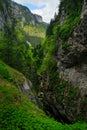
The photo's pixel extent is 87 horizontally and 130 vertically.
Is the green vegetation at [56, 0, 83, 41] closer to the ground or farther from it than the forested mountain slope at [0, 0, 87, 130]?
farther from it

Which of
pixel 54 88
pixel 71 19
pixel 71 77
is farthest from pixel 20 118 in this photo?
pixel 71 19

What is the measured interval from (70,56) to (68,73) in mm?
3730

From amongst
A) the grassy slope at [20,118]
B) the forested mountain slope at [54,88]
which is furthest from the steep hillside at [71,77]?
the grassy slope at [20,118]

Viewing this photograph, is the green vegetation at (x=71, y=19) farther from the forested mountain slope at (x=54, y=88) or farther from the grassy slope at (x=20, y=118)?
the grassy slope at (x=20, y=118)

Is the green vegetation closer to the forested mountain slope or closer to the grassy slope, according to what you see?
the forested mountain slope

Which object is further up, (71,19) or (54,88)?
(71,19)

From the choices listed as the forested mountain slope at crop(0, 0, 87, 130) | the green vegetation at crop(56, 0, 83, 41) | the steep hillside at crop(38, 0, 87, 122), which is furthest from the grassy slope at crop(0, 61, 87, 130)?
the green vegetation at crop(56, 0, 83, 41)

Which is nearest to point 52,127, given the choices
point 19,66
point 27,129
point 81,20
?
point 27,129

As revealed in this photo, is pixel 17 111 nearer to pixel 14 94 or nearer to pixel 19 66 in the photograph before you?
pixel 14 94

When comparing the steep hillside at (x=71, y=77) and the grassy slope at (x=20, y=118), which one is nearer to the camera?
the grassy slope at (x=20, y=118)

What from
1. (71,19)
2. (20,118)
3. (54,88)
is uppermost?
(71,19)

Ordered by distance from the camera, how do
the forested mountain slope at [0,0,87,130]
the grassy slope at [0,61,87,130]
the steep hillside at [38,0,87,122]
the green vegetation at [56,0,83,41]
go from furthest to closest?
the green vegetation at [56,0,83,41], the steep hillside at [38,0,87,122], the forested mountain slope at [0,0,87,130], the grassy slope at [0,61,87,130]

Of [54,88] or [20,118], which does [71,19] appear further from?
[20,118]

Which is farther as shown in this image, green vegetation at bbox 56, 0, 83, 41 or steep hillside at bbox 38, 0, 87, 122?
green vegetation at bbox 56, 0, 83, 41
